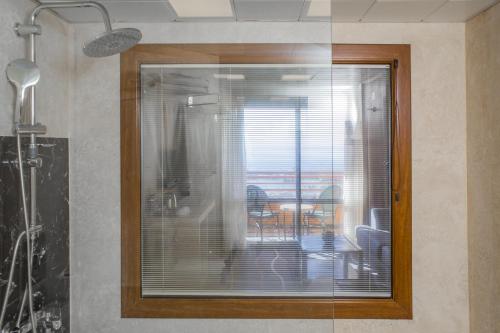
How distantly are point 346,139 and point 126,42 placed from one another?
4.18ft

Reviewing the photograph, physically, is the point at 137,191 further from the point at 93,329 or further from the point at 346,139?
the point at 346,139

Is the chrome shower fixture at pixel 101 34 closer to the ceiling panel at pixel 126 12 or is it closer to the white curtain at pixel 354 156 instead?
the ceiling panel at pixel 126 12

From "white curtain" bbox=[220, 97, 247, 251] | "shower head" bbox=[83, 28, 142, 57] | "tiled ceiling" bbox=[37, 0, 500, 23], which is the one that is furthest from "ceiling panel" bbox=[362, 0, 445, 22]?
"shower head" bbox=[83, 28, 142, 57]

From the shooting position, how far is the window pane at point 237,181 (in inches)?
51.8

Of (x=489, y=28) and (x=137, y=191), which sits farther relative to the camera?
(x=489, y=28)

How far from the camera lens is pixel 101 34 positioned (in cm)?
127

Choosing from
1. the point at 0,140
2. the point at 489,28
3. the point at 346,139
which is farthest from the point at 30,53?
the point at 489,28

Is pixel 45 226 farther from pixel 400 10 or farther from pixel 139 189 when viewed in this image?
pixel 400 10

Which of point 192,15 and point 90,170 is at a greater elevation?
point 192,15

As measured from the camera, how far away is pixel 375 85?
84.7 inches

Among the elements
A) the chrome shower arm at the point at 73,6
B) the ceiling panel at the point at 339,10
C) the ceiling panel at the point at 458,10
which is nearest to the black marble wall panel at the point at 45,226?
the chrome shower arm at the point at 73,6

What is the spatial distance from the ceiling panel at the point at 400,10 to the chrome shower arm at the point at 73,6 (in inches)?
45.7

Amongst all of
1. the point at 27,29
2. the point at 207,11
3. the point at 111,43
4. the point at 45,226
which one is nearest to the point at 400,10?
the point at 207,11

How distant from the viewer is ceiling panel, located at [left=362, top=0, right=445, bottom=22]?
182cm
